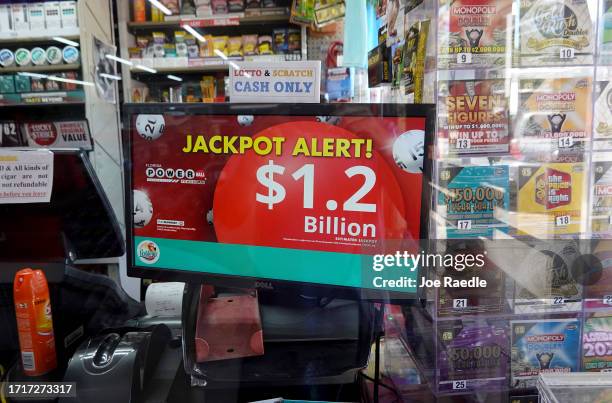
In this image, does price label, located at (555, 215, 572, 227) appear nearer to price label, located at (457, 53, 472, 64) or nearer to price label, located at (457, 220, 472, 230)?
price label, located at (457, 220, 472, 230)

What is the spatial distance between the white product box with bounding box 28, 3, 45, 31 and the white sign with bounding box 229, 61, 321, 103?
9.48 ft

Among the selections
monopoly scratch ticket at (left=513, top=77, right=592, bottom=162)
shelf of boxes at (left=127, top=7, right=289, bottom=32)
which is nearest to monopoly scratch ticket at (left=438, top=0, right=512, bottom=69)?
monopoly scratch ticket at (left=513, top=77, right=592, bottom=162)

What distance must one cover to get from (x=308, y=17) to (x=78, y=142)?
1.90 m

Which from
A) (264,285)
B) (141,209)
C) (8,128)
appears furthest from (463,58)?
(8,128)

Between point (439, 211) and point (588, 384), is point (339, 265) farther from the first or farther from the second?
point (588, 384)

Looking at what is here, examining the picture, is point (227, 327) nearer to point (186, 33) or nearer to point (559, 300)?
point (559, 300)

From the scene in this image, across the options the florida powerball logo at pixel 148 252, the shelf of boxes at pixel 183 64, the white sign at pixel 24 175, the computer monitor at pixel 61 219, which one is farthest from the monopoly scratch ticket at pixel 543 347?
the shelf of boxes at pixel 183 64

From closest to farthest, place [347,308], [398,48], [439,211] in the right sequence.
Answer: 1. [347,308]
2. [439,211]
3. [398,48]

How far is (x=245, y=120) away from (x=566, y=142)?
0.82 meters

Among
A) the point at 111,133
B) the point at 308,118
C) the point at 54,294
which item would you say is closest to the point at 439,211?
the point at 308,118

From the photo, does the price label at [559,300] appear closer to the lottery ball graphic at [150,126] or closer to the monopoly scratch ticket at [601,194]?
the monopoly scratch ticket at [601,194]

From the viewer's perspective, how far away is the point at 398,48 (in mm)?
1357

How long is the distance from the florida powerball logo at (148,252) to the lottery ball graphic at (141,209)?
4cm

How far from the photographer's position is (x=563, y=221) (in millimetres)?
1175
